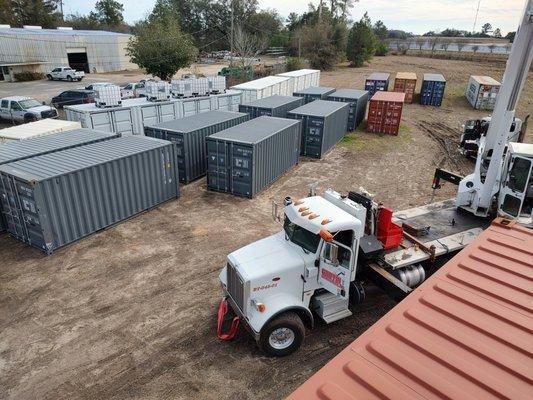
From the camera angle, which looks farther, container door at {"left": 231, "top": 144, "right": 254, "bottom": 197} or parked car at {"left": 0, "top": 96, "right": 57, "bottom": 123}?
parked car at {"left": 0, "top": 96, "right": 57, "bottom": 123}

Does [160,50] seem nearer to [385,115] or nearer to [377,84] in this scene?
[377,84]

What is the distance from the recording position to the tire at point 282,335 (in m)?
8.05

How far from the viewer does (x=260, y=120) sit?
66.2ft

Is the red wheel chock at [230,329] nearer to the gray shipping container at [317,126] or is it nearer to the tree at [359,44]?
the gray shipping container at [317,126]

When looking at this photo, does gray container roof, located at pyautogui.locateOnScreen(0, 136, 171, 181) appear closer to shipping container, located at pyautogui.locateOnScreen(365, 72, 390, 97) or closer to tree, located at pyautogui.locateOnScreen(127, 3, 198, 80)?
tree, located at pyautogui.locateOnScreen(127, 3, 198, 80)

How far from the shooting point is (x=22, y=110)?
1119 inches

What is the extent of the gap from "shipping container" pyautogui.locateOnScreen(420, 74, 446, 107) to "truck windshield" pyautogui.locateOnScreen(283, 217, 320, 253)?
36664mm

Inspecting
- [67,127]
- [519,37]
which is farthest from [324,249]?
[67,127]

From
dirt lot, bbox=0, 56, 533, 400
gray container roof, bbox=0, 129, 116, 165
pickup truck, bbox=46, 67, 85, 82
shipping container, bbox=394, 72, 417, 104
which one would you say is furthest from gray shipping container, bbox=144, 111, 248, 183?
pickup truck, bbox=46, 67, 85, 82

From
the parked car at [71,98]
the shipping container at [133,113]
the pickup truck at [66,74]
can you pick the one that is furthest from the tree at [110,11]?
the shipping container at [133,113]

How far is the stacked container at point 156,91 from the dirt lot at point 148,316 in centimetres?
763

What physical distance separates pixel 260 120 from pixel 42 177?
37.5 feet

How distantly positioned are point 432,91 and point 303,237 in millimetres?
36916

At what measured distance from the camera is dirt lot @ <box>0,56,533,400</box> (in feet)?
26.1
